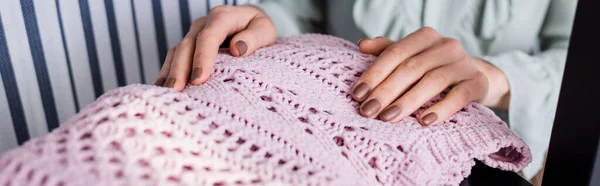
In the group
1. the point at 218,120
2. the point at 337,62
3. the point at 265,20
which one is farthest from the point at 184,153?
the point at 265,20

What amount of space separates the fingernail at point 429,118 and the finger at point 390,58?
56 millimetres

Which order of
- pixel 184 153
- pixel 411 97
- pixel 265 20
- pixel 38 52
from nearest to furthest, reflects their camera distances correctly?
pixel 184 153, pixel 411 97, pixel 265 20, pixel 38 52

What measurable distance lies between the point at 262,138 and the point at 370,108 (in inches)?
5.5

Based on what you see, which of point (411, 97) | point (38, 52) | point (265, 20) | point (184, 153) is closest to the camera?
point (184, 153)

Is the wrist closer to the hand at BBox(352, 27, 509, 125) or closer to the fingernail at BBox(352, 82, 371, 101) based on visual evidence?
the hand at BBox(352, 27, 509, 125)

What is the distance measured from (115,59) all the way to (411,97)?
1.80 ft

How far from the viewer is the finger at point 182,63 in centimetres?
52

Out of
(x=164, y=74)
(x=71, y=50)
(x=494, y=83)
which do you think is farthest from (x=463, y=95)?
(x=71, y=50)

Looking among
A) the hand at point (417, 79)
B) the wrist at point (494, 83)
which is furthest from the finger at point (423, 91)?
the wrist at point (494, 83)

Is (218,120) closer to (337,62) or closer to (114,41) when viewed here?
(337,62)

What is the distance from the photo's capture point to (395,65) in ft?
1.72

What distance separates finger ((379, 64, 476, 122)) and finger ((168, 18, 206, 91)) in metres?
0.20

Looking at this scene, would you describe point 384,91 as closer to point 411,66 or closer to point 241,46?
point 411,66

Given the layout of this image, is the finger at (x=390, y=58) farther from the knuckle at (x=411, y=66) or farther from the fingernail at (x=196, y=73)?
the fingernail at (x=196, y=73)
